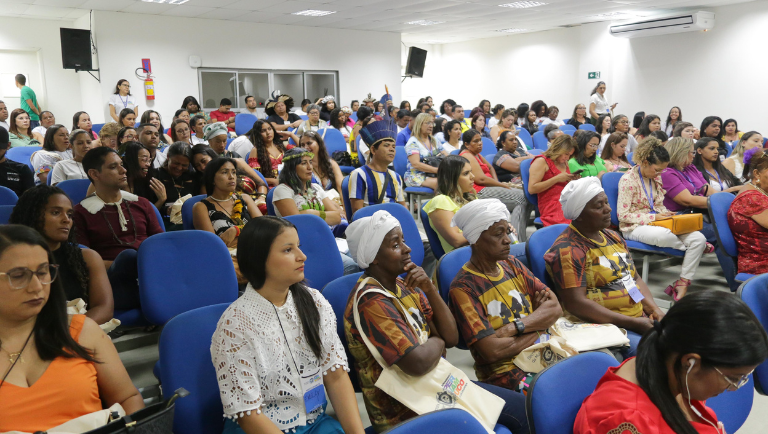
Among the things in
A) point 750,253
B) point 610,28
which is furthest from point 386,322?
point 610,28

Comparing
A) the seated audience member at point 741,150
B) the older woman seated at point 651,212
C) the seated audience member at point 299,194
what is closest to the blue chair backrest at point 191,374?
the seated audience member at point 299,194

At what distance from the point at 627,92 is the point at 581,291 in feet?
39.4

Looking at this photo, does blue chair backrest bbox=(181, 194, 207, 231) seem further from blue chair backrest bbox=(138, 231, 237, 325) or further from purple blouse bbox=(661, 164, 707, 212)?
purple blouse bbox=(661, 164, 707, 212)

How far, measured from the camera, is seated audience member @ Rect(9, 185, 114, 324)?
7.36 ft

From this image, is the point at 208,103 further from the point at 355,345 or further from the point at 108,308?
the point at 355,345

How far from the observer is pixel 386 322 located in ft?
5.57

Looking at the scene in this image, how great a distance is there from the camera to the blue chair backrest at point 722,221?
339 cm

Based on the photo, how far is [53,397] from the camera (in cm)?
136

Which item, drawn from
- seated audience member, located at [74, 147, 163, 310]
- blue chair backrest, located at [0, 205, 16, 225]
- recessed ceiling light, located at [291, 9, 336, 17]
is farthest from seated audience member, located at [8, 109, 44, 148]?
recessed ceiling light, located at [291, 9, 336, 17]

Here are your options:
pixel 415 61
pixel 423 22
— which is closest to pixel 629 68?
pixel 423 22

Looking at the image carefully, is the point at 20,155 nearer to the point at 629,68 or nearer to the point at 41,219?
the point at 41,219

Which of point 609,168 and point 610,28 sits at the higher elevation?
point 610,28

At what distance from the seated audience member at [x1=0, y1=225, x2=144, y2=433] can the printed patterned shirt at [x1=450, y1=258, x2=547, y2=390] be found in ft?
3.76

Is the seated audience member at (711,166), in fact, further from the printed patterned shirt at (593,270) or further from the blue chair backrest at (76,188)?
the blue chair backrest at (76,188)
